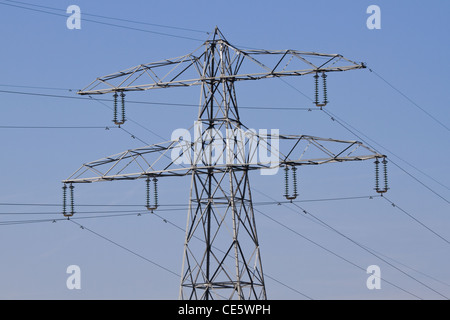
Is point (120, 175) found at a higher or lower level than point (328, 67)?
lower

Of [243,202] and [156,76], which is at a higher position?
[156,76]
